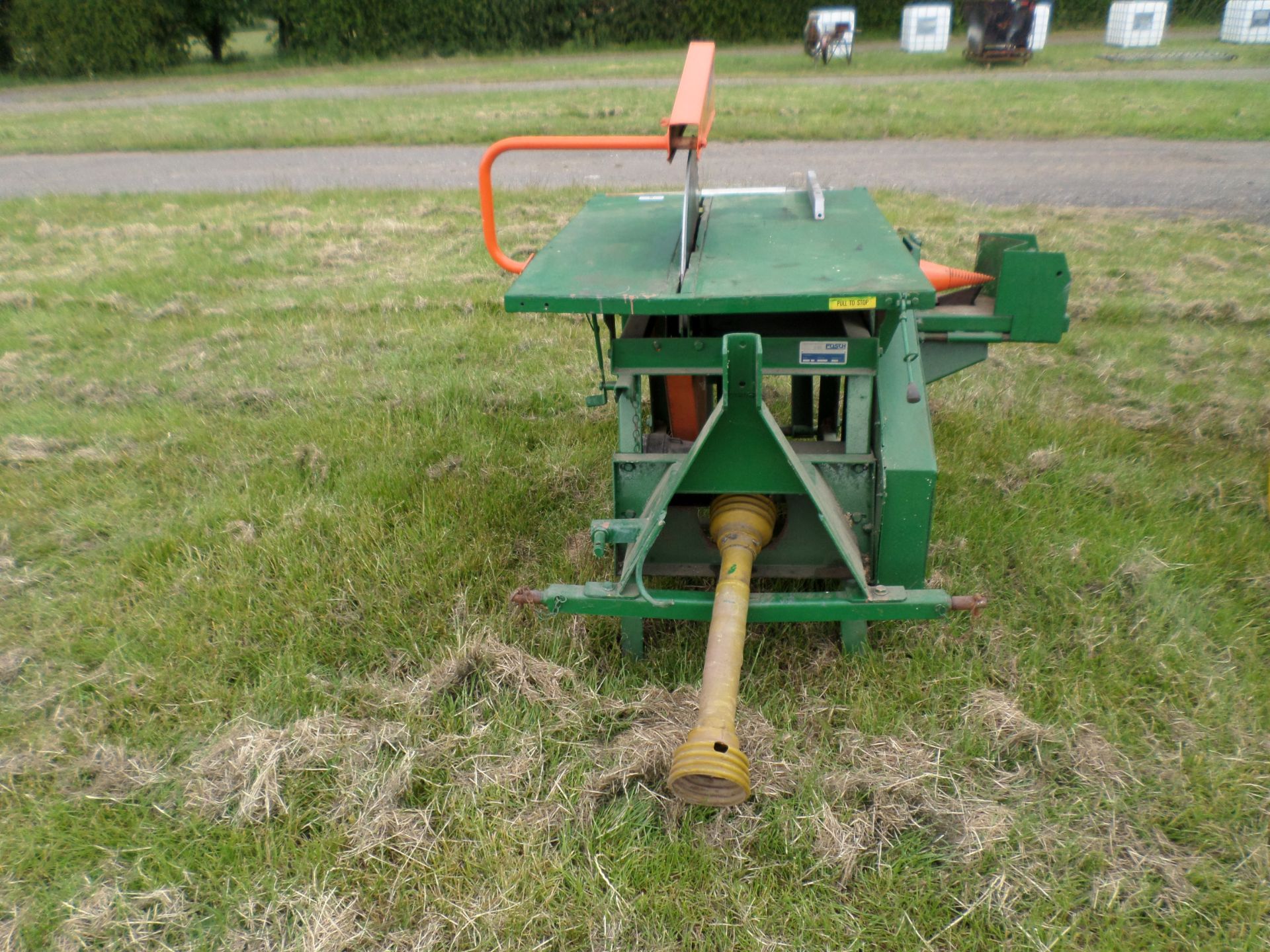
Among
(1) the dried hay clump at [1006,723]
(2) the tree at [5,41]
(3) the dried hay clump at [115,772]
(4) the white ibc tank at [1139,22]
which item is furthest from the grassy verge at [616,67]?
(3) the dried hay clump at [115,772]

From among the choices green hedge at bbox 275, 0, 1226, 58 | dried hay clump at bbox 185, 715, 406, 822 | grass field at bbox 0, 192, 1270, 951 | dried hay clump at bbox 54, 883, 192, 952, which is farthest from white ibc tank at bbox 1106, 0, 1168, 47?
dried hay clump at bbox 54, 883, 192, 952

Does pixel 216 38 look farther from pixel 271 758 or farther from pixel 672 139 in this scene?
pixel 271 758

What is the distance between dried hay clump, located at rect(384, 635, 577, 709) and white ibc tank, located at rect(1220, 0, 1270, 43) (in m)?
23.7

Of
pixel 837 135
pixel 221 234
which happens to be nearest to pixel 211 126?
pixel 221 234

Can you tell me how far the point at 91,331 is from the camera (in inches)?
225

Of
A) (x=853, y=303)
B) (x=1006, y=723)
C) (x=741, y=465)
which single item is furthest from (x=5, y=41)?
(x=1006, y=723)

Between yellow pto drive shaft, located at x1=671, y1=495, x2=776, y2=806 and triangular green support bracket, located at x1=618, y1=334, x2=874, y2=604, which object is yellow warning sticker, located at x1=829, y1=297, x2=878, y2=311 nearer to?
triangular green support bracket, located at x1=618, y1=334, x2=874, y2=604

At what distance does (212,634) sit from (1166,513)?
135 inches

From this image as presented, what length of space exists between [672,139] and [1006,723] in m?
1.78

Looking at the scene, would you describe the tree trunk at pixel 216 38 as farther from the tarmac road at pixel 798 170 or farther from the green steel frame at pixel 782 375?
the green steel frame at pixel 782 375

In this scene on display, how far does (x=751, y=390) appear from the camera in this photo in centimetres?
227

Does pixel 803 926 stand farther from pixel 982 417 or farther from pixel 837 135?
pixel 837 135

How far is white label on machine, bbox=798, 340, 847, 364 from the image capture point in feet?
8.13

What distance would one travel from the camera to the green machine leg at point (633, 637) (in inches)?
107
